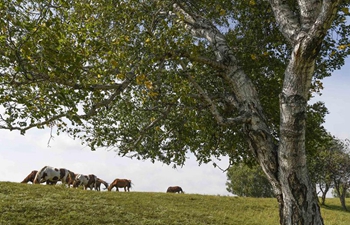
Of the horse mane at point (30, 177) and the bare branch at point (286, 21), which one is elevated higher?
the bare branch at point (286, 21)

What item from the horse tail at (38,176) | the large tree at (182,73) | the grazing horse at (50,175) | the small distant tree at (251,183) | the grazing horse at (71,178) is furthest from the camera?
the small distant tree at (251,183)

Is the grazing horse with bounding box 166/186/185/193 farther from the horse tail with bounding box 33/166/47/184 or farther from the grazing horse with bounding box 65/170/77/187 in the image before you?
the horse tail with bounding box 33/166/47/184

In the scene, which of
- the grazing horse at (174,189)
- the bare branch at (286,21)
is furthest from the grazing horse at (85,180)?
the bare branch at (286,21)

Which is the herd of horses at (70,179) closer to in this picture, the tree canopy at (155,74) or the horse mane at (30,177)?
the horse mane at (30,177)

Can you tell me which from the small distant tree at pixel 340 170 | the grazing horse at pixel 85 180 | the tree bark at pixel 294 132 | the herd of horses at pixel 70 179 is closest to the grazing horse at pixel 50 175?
the herd of horses at pixel 70 179

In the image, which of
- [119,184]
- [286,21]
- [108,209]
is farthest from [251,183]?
[286,21]

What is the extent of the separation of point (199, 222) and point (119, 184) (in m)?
20.8

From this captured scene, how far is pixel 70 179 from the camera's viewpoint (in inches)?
1355

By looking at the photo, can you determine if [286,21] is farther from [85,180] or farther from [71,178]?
[85,180]

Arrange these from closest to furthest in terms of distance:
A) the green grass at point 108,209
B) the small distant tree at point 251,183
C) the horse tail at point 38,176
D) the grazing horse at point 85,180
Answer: the green grass at point 108,209 → the horse tail at point 38,176 → the grazing horse at point 85,180 → the small distant tree at point 251,183

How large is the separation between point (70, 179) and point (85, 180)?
7.18ft

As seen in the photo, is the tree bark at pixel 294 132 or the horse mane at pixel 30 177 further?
the horse mane at pixel 30 177

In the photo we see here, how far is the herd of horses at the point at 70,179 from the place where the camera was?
31.8 metres

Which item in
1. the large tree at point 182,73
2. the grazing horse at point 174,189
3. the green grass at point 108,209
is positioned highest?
the large tree at point 182,73
